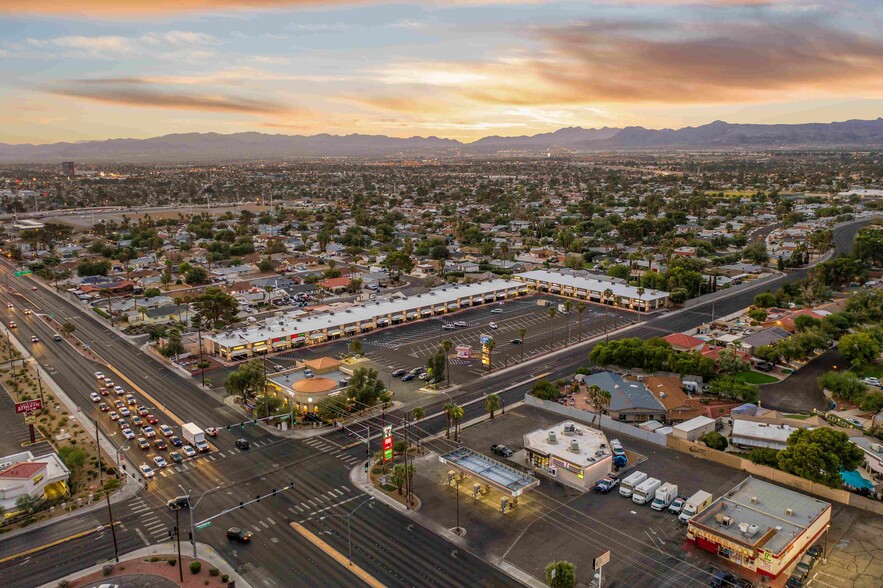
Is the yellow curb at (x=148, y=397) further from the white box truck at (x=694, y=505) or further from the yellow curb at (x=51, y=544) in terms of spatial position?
the white box truck at (x=694, y=505)

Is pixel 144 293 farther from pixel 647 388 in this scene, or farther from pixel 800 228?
pixel 800 228

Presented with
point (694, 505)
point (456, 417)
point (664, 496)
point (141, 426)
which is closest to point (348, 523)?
point (456, 417)

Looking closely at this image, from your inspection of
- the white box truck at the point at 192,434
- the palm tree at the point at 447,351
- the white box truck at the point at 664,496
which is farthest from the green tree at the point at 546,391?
the white box truck at the point at 192,434

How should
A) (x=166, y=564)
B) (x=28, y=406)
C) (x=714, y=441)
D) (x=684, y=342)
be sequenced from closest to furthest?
(x=166, y=564), (x=714, y=441), (x=28, y=406), (x=684, y=342)

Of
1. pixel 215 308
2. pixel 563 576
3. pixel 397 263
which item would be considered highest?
pixel 397 263

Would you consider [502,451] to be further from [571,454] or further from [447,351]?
[447,351]
